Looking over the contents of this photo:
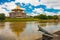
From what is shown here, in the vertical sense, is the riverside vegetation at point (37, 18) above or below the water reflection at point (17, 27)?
above

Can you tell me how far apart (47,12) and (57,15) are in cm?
21

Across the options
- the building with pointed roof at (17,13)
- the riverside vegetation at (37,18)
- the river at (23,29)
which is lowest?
the river at (23,29)

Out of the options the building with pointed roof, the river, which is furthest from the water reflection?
the building with pointed roof

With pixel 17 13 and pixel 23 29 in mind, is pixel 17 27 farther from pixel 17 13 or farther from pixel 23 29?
pixel 17 13

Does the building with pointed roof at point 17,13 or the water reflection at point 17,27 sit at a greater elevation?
the building with pointed roof at point 17,13

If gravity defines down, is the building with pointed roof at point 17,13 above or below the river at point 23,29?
above

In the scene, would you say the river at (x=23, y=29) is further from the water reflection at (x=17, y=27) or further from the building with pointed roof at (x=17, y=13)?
the building with pointed roof at (x=17, y=13)

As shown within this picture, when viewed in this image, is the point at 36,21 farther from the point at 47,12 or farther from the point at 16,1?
the point at 16,1

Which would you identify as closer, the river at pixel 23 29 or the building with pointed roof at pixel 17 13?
the river at pixel 23 29

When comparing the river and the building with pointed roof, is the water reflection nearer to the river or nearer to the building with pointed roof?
the river

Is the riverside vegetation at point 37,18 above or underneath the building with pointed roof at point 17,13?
underneath

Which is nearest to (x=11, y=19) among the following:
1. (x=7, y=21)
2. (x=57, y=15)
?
(x=7, y=21)

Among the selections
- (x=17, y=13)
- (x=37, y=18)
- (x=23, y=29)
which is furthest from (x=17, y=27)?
(x=37, y=18)

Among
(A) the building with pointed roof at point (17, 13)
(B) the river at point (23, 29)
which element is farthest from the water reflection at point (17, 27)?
(A) the building with pointed roof at point (17, 13)
